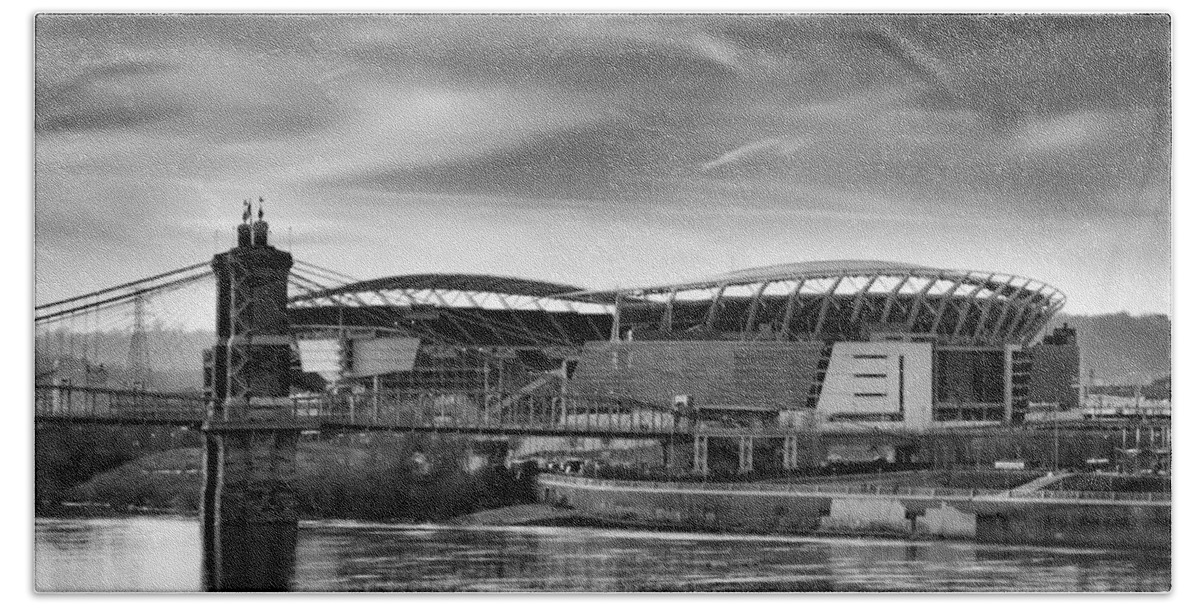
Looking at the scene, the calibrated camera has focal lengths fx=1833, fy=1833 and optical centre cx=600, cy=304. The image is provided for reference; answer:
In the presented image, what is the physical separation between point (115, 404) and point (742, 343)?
13.3ft

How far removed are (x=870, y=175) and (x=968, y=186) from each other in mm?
613

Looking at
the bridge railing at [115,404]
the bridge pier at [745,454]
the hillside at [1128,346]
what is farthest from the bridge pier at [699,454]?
the bridge railing at [115,404]

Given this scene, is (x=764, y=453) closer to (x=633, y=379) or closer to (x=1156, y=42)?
(x=633, y=379)

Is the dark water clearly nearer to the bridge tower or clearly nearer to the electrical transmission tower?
the bridge tower

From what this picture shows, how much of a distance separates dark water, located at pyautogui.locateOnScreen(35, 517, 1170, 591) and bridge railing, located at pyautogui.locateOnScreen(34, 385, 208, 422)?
0.68 m

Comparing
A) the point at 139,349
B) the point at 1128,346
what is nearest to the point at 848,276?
the point at 1128,346

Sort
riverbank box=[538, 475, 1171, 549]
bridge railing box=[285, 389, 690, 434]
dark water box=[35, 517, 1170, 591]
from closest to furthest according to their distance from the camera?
dark water box=[35, 517, 1170, 591]
riverbank box=[538, 475, 1171, 549]
bridge railing box=[285, 389, 690, 434]

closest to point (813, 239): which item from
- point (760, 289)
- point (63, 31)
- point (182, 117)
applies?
point (760, 289)

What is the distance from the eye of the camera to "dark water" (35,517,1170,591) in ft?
36.7

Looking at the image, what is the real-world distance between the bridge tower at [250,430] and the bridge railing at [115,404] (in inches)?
6.7

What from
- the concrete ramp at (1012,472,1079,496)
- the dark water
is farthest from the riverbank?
the dark water

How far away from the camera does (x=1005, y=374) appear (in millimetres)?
12008

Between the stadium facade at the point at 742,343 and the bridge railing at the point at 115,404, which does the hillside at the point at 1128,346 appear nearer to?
the stadium facade at the point at 742,343

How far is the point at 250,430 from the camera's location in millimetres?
11945
